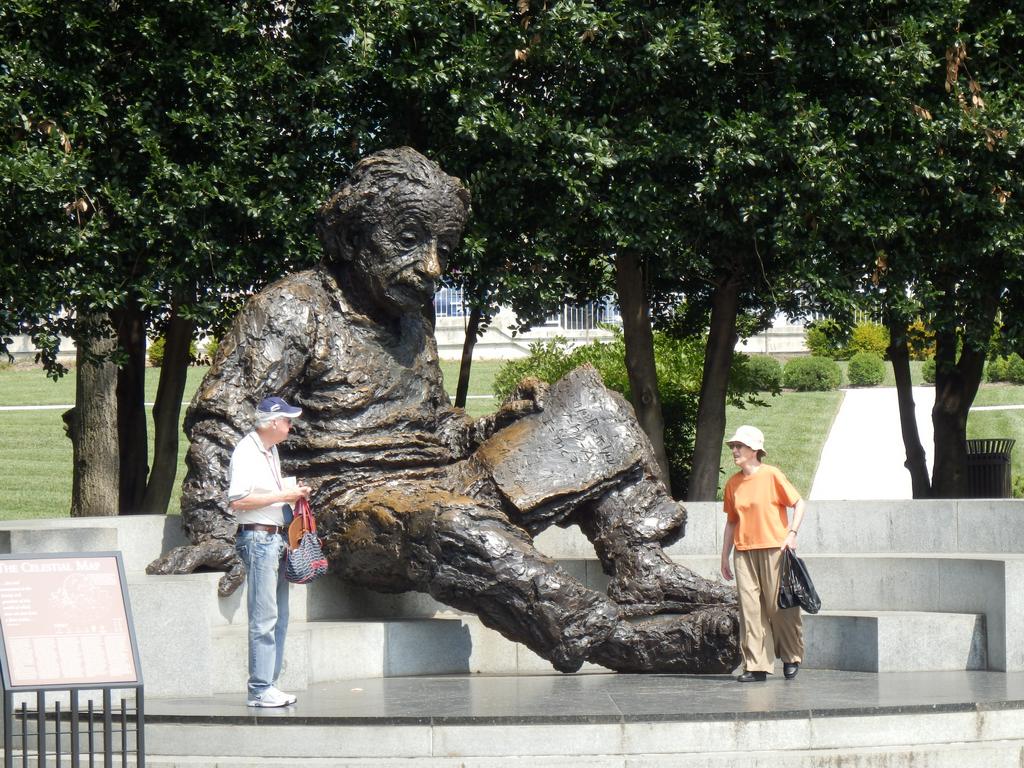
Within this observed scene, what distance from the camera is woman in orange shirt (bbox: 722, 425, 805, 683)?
305 inches

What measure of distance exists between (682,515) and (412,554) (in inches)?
61.3

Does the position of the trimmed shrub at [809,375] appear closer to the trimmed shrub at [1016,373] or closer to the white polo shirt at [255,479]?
the trimmed shrub at [1016,373]

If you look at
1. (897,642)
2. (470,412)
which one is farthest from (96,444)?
(470,412)

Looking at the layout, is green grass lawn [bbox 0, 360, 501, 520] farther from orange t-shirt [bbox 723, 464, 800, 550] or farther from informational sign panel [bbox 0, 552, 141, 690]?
informational sign panel [bbox 0, 552, 141, 690]

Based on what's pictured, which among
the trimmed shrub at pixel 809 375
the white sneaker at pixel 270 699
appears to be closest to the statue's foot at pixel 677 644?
the white sneaker at pixel 270 699

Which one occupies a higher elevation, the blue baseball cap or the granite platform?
the blue baseball cap

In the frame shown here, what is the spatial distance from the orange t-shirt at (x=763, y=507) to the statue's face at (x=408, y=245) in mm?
2019

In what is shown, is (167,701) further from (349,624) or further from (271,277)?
(271,277)

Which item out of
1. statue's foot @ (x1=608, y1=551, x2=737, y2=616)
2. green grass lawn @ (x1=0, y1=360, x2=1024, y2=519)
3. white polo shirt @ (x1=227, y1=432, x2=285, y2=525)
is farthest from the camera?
green grass lawn @ (x1=0, y1=360, x2=1024, y2=519)

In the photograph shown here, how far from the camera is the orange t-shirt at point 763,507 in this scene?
7848mm

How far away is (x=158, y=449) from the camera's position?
15367mm

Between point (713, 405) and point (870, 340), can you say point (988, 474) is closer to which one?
point (713, 405)

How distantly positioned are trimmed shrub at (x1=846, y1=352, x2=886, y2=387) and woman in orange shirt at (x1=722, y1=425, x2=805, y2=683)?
30.2 metres

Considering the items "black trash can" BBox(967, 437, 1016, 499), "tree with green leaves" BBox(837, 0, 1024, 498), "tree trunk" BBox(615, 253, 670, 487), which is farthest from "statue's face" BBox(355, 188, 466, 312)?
"black trash can" BBox(967, 437, 1016, 499)
